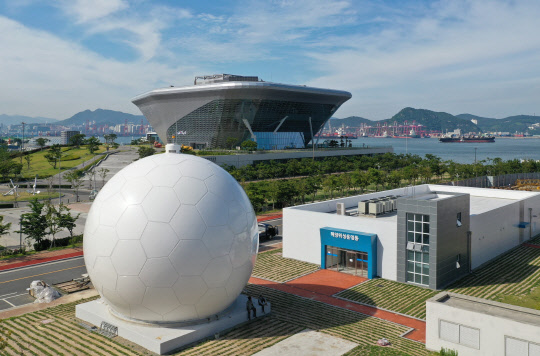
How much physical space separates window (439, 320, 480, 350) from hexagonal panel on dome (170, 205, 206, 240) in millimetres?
9569

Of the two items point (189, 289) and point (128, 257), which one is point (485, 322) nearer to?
point (189, 289)

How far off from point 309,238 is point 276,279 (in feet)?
16.0

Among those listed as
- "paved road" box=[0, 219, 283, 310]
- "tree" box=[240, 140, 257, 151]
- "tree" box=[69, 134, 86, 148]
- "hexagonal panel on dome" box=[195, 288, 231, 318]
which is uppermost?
"tree" box=[69, 134, 86, 148]

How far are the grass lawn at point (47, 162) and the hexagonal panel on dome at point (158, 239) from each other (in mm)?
73175

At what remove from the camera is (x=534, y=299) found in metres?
20.6

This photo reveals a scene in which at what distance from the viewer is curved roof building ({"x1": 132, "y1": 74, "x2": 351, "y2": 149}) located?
89375mm

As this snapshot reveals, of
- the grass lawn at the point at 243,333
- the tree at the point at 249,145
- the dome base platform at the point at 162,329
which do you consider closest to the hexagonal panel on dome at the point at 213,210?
the dome base platform at the point at 162,329

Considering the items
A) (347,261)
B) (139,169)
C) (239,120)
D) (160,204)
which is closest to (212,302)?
(160,204)

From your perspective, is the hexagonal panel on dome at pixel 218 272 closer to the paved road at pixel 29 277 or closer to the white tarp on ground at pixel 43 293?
the white tarp on ground at pixel 43 293

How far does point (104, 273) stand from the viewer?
633 inches

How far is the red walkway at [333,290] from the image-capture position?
62.4ft

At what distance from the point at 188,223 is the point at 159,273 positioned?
202cm

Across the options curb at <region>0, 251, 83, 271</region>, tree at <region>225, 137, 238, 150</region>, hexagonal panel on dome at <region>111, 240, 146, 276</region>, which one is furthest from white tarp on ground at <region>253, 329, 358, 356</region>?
tree at <region>225, 137, 238, 150</region>

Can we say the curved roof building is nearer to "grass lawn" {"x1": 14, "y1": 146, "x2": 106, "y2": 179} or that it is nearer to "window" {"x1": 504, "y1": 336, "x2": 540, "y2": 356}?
"grass lawn" {"x1": 14, "y1": 146, "x2": 106, "y2": 179}
